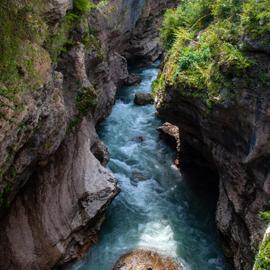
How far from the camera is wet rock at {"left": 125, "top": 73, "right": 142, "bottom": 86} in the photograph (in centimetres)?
2421

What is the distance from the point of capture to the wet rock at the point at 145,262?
11.3m

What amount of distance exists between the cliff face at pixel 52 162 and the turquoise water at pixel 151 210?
88cm

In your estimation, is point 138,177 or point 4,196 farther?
point 138,177

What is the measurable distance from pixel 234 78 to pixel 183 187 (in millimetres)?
6178

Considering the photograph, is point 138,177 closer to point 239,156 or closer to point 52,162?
point 52,162

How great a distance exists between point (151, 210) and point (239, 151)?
177 inches

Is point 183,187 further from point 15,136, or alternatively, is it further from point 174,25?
point 15,136

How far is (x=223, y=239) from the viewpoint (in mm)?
12469

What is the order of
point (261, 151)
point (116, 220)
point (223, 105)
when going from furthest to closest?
point (116, 220) → point (223, 105) → point (261, 151)

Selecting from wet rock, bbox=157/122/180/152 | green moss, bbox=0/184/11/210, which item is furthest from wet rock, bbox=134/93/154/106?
green moss, bbox=0/184/11/210

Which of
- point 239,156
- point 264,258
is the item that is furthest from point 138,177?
point 264,258

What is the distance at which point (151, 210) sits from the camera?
1424 centimetres

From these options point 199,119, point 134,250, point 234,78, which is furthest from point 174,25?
point 134,250

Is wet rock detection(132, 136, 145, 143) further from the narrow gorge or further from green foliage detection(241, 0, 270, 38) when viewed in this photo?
green foliage detection(241, 0, 270, 38)
